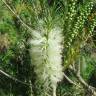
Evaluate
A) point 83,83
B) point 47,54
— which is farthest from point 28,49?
point 83,83

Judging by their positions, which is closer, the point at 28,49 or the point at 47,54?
the point at 47,54

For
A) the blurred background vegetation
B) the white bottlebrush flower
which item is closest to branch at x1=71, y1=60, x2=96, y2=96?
the blurred background vegetation

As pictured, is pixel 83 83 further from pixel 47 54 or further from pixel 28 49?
pixel 47 54

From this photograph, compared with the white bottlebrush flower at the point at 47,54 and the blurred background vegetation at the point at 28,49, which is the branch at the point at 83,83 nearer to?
the blurred background vegetation at the point at 28,49

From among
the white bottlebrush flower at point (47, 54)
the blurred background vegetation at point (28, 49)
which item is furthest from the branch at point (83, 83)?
the white bottlebrush flower at point (47, 54)

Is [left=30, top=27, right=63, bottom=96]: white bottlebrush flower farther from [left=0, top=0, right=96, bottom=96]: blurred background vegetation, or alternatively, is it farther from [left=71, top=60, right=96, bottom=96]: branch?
[left=71, top=60, right=96, bottom=96]: branch

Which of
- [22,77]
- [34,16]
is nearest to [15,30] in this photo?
[22,77]

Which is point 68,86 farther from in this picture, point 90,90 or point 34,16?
point 34,16
